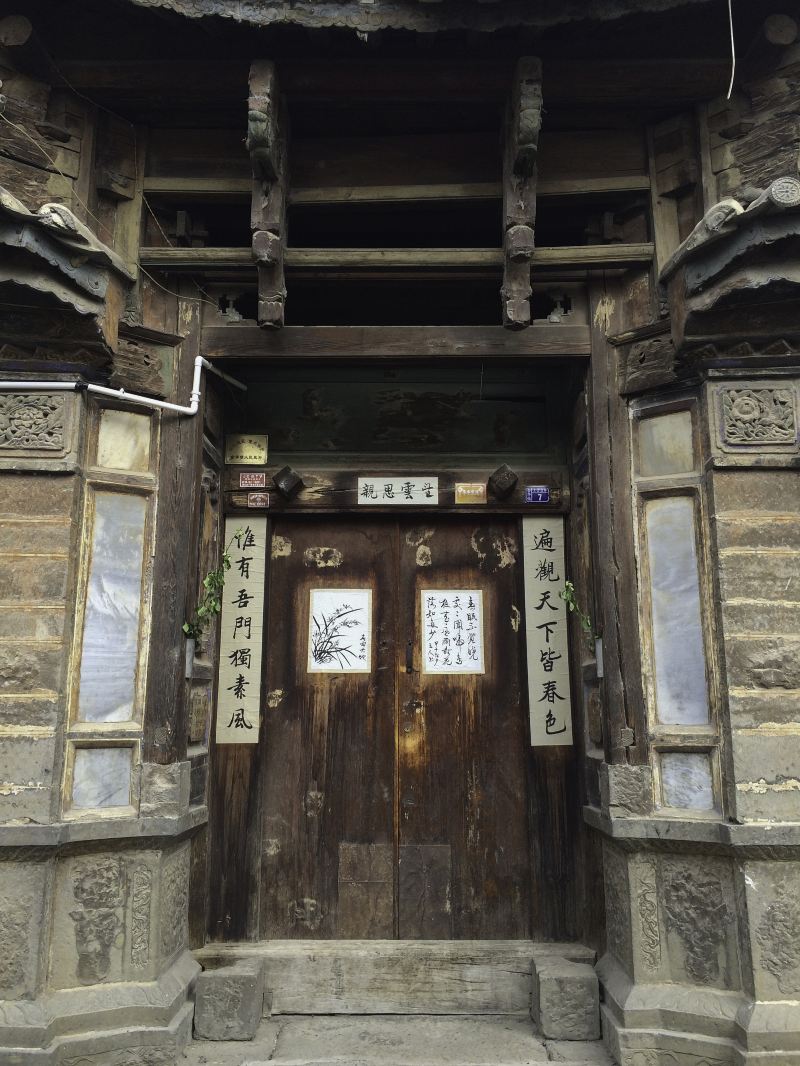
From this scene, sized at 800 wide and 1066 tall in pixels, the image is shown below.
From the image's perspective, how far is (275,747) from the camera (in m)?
5.02

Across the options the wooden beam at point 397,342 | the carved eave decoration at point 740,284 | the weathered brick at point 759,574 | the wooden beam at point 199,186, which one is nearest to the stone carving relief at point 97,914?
the wooden beam at point 397,342

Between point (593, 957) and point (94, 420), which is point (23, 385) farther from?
point (593, 957)

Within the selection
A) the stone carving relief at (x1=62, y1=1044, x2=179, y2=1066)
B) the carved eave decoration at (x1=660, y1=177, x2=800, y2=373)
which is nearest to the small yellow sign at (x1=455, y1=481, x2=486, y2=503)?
the carved eave decoration at (x1=660, y1=177, x2=800, y2=373)

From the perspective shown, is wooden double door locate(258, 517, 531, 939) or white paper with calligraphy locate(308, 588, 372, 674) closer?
wooden double door locate(258, 517, 531, 939)

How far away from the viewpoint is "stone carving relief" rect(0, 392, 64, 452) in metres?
4.09

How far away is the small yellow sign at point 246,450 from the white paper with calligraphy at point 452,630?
1.44 metres

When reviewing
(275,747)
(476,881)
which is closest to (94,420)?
(275,747)

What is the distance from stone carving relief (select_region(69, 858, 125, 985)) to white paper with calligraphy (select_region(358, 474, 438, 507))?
2.61 m

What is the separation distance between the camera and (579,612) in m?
4.75

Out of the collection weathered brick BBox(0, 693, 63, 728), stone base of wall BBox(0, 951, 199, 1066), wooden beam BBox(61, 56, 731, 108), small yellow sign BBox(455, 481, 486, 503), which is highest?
wooden beam BBox(61, 56, 731, 108)

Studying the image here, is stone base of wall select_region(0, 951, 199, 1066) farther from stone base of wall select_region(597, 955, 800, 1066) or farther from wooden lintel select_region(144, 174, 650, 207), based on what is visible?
wooden lintel select_region(144, 174, 650, 207)

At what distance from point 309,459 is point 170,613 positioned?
1514 millimetres

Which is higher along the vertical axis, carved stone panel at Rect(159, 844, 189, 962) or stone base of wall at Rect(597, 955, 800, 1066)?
carved stone panel at Rect(159, 844, 189, 962)

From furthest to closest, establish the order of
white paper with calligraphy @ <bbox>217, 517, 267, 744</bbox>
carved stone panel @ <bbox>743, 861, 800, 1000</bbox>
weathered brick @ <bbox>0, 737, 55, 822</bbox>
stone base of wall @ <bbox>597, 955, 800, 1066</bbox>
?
white paper with calligraphy @ <bbox>217, 517, 267, 744</bbox> < weathered brick @ <bbox>0, 737, 55, 822</bbox> < carved stone panel @ <bbox>743, 861, 800, 1000</bbox> < stone base of wall @ <bbox>597, 955, 800, 1066</bbox>
